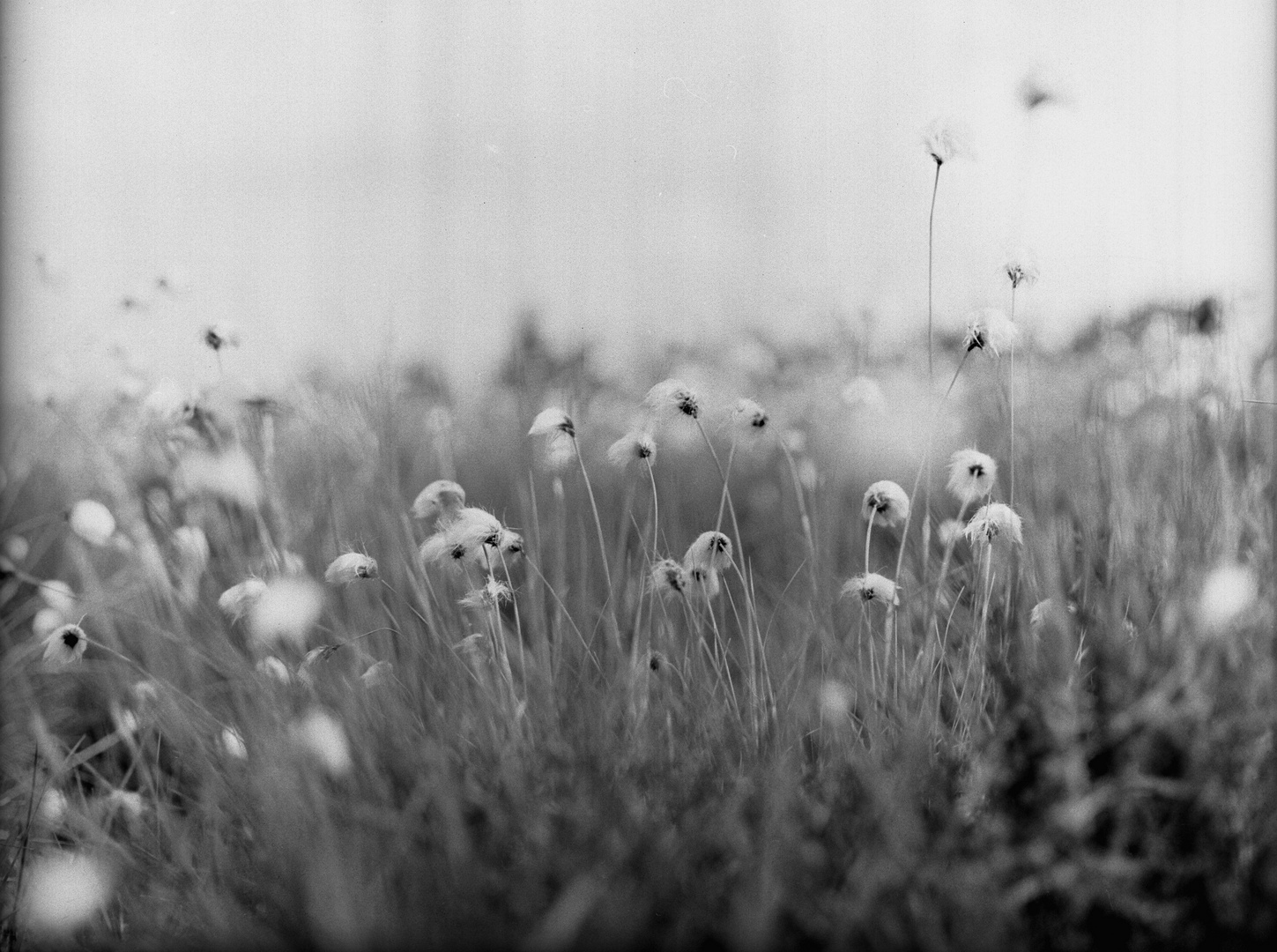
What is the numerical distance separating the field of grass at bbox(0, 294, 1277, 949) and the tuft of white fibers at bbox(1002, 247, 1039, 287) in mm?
126

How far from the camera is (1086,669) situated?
1.70 m


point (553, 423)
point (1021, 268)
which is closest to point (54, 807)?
point (553, 423)

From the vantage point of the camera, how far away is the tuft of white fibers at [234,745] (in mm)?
1933

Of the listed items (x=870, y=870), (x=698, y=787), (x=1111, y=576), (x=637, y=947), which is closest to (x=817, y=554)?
(x=1111, y=576)

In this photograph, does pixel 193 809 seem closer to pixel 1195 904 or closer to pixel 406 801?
pixel 406 801

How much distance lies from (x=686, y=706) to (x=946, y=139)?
1.18 meters

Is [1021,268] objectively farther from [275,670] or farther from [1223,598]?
[275,670]

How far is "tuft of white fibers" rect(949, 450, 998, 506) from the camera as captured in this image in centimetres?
199

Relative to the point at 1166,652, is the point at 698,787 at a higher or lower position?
lower

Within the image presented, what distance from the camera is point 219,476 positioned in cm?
278

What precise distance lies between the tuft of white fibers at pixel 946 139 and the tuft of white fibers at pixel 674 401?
0.66m

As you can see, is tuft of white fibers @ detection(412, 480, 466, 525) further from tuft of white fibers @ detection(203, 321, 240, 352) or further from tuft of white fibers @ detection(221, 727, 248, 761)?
tuft of white fibers @ detection(203, 321, 240, 352)

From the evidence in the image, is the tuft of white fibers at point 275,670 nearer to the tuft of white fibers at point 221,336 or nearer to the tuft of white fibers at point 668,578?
the tuft of white fibers at point 668,578

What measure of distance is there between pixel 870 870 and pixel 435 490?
49.5 inches
